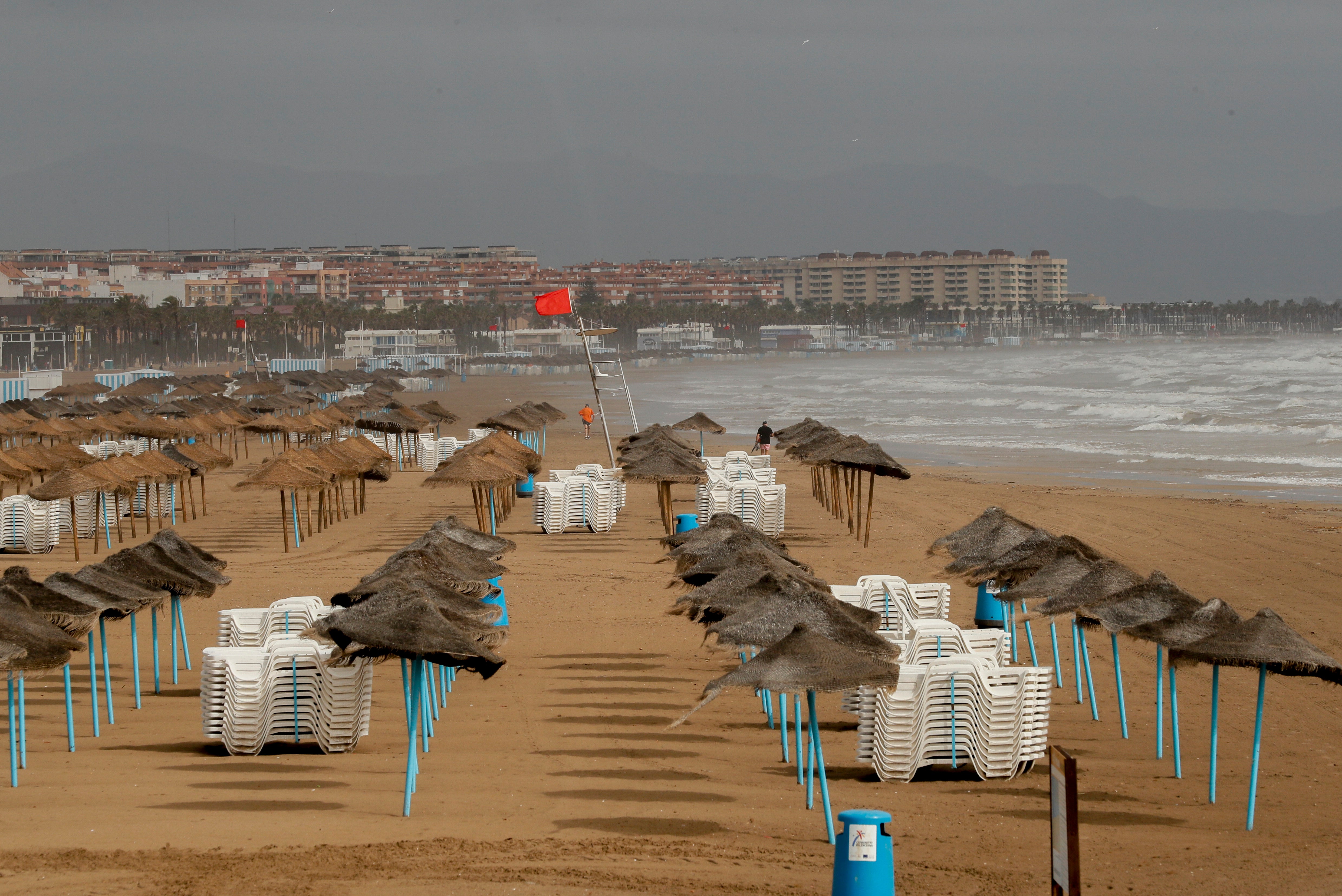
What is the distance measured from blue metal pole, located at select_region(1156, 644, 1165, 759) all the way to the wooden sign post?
450cm

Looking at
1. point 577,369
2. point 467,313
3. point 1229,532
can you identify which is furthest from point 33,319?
point 1229,532

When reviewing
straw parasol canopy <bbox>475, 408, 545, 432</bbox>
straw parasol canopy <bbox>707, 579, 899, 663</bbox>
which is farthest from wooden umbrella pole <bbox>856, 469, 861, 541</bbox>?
straw parasol canopy <bbox>475, 408, 545, 432</bbox>

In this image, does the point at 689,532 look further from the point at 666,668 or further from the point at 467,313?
the point at 467,313

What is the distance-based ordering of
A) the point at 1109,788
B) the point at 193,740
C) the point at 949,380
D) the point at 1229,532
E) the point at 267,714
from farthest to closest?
1. the point at 949,380
2. the point at 1229,532
3. the point at 193,740
4. the point at 267,714
5. the point at 1109,788

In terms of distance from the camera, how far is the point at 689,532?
13.5 m

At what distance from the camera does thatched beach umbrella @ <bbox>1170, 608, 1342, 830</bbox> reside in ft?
25.5

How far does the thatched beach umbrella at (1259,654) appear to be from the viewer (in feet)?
25.5

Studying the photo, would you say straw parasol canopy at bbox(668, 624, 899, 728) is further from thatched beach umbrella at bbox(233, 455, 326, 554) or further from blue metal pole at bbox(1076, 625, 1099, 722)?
thatched beach umbrella at bbox(233, 455, 326, 554)

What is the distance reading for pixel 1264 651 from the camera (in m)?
7.81

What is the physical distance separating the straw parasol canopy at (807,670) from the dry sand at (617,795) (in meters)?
0.89

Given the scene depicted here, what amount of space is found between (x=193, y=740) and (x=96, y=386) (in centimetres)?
4681

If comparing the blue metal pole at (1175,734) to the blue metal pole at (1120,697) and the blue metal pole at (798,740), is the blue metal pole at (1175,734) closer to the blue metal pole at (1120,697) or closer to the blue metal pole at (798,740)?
the blue metal pole at (1120,697)

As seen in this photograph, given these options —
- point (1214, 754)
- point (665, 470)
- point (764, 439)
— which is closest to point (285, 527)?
point (665, 470)

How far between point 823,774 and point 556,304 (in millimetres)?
23985
